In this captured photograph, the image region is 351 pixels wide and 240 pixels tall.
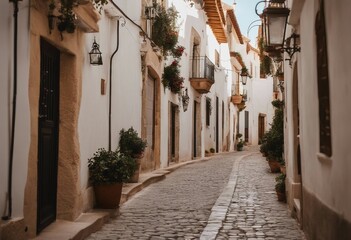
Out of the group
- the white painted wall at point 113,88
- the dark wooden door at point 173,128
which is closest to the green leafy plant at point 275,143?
the white painted wall at point 113,88

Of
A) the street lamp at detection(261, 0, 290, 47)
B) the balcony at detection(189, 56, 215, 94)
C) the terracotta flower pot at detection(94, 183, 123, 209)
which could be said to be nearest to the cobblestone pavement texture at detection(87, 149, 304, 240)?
the terracotta flower pot at detection(94, 183, 123, 209)

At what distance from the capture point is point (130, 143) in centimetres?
1066

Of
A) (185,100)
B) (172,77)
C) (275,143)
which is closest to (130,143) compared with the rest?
(275,143)

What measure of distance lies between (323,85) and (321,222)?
129 cm

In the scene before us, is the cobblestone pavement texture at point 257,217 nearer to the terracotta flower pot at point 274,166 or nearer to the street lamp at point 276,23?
the street lamp at point 276,23

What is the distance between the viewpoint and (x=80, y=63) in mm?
7344

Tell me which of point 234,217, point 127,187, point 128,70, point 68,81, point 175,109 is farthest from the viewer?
point 175,109

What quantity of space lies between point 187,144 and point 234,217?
40.5 feet

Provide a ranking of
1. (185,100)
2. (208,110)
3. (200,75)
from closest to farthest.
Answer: (185,100)
(200,75)
(208,110)

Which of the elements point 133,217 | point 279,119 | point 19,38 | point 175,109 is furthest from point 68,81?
point 175,109

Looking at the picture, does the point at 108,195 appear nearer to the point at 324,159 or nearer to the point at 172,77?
the point at 324,159

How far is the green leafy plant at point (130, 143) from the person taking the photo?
10.6m

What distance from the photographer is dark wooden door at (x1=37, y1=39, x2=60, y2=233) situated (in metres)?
6.33

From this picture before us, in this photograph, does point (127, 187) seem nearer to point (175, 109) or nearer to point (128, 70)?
point (128, 70)
